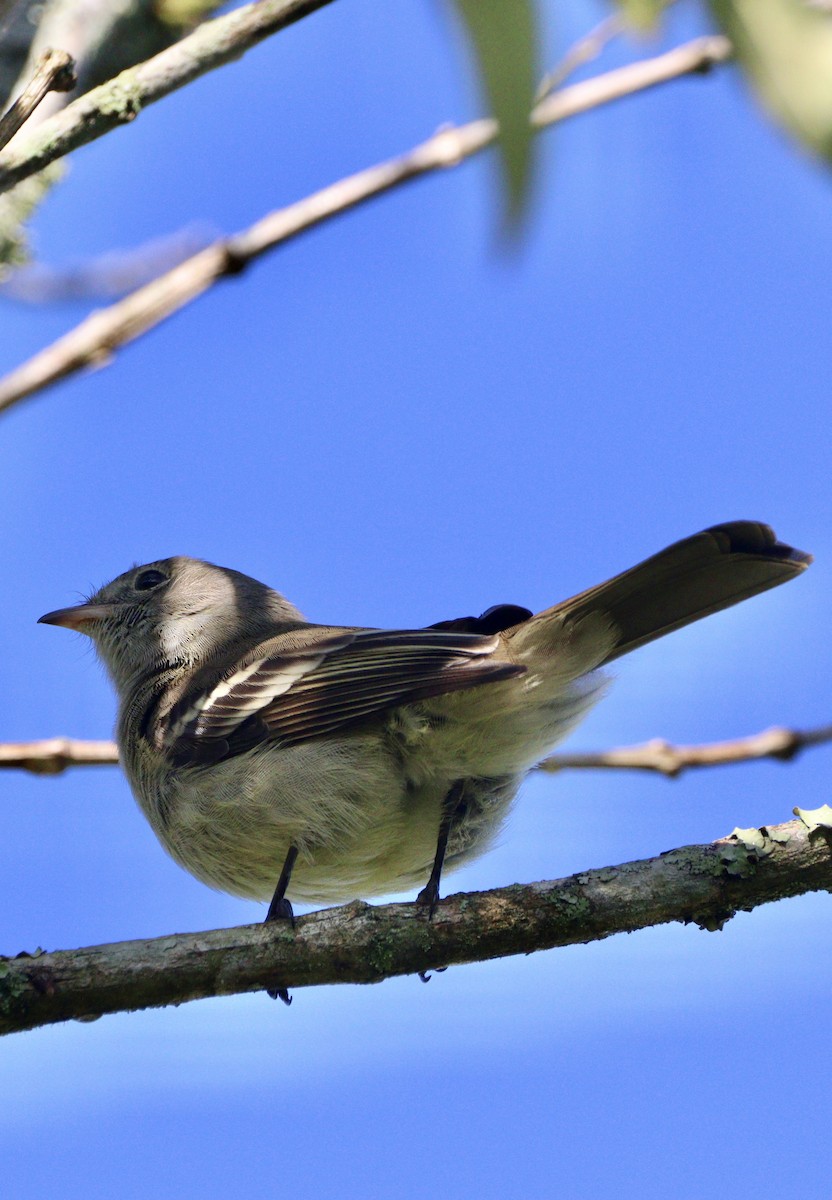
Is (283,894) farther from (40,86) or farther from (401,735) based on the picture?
(40,86)

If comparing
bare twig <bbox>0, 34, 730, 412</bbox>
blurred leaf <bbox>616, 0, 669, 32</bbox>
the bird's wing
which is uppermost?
bare twig <bbox>0, 34, 730, 412</bbox>

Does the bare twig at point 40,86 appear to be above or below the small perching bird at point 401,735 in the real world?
above

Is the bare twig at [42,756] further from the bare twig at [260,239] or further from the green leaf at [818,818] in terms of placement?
the green leaf at [818,818]

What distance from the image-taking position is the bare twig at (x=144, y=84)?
2.16 m

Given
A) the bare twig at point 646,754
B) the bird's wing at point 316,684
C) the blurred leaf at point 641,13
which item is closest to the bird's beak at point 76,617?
the bird's wing at point 316,684

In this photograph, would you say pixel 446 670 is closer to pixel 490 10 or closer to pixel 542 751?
pixel 542 751

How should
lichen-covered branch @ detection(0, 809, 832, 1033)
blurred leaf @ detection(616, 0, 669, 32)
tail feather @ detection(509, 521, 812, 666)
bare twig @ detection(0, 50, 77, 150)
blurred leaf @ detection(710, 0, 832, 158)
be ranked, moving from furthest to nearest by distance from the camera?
tail feather @ detection(509, 521, 812, 666), lichen-covered branch @ detection(0, 809, 832, 1033), bare twig @ detection(0, 50, 77, 150), blurred leaf @ detection(616, 0, 669, 32), blurred leaf @ detection(710, 0, 832, 158)

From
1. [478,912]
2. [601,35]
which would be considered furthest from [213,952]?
[601,35]

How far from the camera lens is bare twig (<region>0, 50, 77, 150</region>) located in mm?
2109

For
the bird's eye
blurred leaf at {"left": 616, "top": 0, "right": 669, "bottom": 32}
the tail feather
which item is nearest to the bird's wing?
the tail feather

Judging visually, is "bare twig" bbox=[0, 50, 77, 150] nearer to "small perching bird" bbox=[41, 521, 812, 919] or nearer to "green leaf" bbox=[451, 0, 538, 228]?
"green leaf" bbox=[451, 0, 538, 228]

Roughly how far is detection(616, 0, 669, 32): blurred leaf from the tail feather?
2533 millimetres

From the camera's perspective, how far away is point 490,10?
1041 mm

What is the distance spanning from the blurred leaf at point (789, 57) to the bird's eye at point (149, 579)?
5.18 metres
